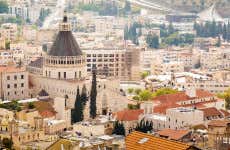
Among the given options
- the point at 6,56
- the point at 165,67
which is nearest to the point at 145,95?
the point at 6,56

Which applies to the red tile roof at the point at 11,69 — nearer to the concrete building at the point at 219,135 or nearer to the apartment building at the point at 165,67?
the apartment building at the point at 165,67

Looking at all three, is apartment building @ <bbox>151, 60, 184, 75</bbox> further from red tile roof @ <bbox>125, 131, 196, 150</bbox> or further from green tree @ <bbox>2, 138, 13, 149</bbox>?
red tile roof @ <bbox>125, 131, 196, 150</bbox>

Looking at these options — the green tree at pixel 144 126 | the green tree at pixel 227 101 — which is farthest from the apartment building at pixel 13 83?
the green tree at pixel 227 101

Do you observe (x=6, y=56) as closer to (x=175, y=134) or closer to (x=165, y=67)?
(x=165, y=67)

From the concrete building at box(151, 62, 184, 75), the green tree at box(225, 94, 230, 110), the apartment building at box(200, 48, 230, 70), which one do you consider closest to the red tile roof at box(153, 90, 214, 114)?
the green tree at box(225, 94, 230, 110)

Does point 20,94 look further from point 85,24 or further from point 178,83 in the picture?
point 85,24

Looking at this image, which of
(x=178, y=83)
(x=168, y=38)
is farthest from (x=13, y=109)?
(x=168, y=38)
